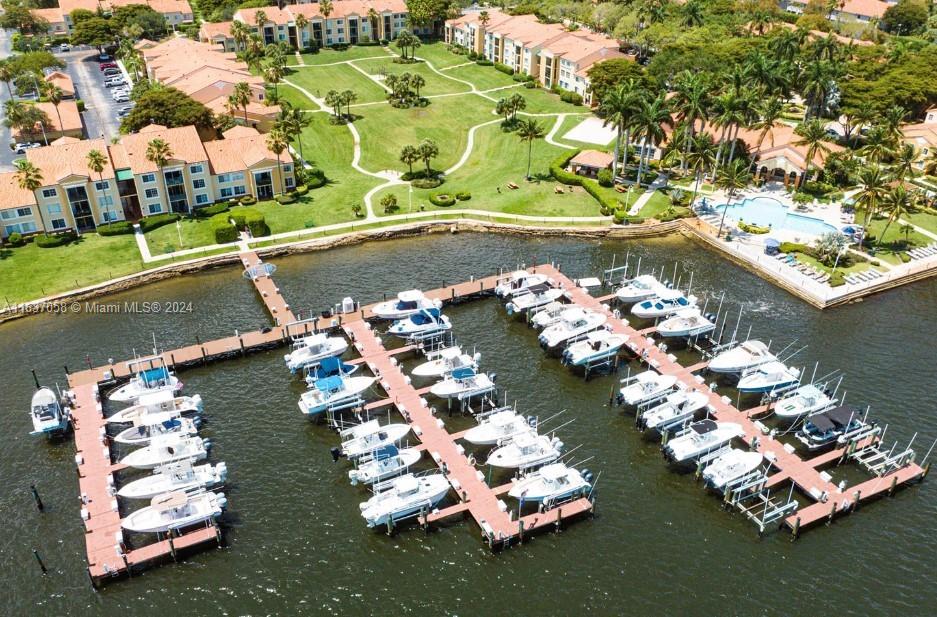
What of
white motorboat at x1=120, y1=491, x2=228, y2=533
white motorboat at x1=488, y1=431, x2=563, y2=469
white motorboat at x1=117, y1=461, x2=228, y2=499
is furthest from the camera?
white motorboat at x1=488, y1=431, x2=563, y2=469

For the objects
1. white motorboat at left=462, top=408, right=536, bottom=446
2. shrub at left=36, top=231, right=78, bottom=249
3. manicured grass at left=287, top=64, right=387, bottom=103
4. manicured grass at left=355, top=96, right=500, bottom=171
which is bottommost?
white motorboat at left=462, top=408, right=536, bottom=446

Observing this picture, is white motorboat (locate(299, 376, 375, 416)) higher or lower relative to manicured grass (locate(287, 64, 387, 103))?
lower

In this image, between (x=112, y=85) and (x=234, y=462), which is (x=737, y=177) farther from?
(x=112, y=85)

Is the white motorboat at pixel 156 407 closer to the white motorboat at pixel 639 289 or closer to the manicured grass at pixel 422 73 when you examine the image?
the white motorboat at pixel 639 289

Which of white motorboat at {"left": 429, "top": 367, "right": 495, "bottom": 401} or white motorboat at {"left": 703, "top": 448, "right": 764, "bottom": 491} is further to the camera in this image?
white motorboat at {"left": 429, "top": 367, "right": 495, "bottom": 401}

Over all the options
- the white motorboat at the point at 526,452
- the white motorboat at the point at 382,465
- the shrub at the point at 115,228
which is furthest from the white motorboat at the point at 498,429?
the shrub at the point at 115,228

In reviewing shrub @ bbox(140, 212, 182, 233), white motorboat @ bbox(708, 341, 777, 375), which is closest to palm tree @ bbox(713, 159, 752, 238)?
white motorboat @ bbox(708, 341, 777, 375)

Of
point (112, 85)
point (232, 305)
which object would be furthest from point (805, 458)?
point (112, 85)

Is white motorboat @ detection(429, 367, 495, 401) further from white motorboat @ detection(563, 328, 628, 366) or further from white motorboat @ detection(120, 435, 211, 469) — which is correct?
white motorboat @ detection(120, 435, 211, 469)
